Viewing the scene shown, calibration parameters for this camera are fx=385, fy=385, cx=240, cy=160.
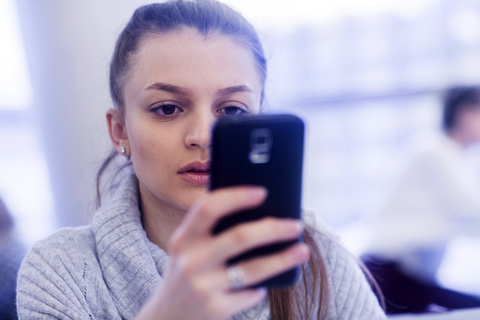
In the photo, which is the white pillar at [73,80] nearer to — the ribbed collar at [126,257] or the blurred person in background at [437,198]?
the ribbed collar at [126,257]

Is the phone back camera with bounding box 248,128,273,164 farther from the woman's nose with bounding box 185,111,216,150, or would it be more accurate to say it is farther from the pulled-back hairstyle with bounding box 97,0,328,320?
the pulled-back hairstyle with bounding box 97,0,328,320

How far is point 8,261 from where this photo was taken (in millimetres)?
1080

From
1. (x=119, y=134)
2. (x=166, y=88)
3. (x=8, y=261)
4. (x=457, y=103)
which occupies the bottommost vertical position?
(x=8, y=261)

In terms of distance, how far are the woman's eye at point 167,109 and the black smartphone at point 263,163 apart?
0.37 m

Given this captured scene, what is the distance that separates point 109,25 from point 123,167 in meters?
0.53

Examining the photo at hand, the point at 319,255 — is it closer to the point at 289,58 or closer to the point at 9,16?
the point at 9,16

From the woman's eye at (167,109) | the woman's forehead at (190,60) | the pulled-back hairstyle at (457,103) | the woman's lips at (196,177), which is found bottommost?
the pulled-back hairstyle at (457,103)

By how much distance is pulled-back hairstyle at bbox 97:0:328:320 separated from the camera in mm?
782

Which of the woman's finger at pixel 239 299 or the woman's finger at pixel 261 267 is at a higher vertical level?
the woman's finger at pixel 261 267

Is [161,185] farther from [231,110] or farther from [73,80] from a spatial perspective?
[73,80]

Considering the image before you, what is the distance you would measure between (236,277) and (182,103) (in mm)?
436

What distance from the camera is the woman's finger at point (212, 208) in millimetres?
358

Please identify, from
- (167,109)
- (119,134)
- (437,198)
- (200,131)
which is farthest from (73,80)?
(437,198)

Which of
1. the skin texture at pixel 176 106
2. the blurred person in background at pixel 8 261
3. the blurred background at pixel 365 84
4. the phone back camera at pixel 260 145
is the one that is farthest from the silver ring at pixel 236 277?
the blurred background at pixel 365 84
